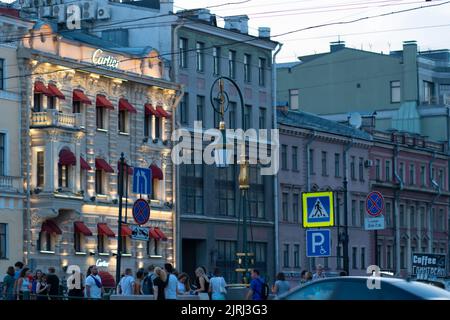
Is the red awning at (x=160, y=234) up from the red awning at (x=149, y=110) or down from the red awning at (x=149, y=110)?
down

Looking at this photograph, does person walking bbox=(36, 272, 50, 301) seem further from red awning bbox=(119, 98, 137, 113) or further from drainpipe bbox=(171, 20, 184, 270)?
drainpipe bbox=(171, 20, 184, 270)

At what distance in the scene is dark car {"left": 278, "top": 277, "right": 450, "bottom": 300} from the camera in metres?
18.8

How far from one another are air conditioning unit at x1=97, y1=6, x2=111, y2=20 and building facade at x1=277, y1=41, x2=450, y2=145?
25408 millimetres

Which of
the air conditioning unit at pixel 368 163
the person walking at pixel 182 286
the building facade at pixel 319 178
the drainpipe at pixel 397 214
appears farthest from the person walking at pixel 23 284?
the drainpipe at pixel 397 214

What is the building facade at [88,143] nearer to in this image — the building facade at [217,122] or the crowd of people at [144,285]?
the building facade at [217,122]

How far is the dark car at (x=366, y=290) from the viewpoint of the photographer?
1883cm

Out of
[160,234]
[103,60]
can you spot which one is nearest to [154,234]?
[160,234]

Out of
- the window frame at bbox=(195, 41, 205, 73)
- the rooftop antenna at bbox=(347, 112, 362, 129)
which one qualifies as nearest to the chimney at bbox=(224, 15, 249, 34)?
the window frame at bbox=(195, 41, 205, 73)

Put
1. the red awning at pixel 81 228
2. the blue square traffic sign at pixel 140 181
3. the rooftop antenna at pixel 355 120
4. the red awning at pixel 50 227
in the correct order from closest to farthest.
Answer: the blue square traffic sign at pixel 140 181 < the red awning at pixel 50 227 < the red awning at pixel 81 228 < the rooftop antenna at pixel 355 120

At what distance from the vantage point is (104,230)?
56.2 meters

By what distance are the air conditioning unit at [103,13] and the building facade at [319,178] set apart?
11881 millimetres

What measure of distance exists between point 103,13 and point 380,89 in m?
28.7
